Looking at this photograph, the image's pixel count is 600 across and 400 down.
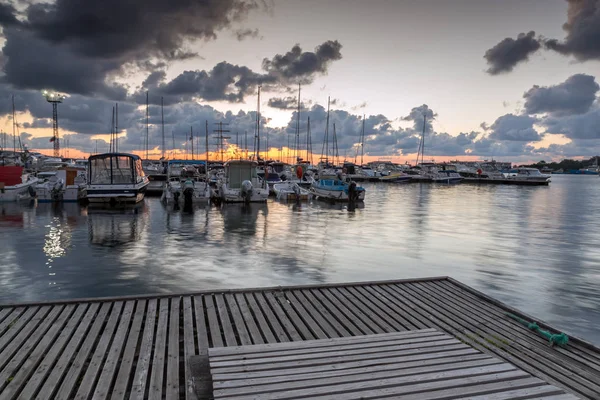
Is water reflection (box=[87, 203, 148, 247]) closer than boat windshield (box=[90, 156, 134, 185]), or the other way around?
water reflection (box=[87, 203, 148, 247])

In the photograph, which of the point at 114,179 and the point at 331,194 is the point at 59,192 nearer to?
the point at 114,179

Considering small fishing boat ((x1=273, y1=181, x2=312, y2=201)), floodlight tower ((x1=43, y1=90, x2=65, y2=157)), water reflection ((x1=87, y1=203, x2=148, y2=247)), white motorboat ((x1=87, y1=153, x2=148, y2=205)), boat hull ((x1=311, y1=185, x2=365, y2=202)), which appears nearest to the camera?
water reflection ((x1=87, y1=203, x2=148, y2=247))

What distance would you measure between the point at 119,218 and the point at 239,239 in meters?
10.4

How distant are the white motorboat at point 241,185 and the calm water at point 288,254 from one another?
19.6ft

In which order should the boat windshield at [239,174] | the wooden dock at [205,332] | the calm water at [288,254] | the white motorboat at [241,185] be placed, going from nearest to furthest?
the wooden dock at [205,332]
the calm water at [288,254]
the white motorboat at [241,185]
the boat windshield at [239,174]

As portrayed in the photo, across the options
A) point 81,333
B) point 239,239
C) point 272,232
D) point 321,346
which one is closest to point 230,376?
point 321,346

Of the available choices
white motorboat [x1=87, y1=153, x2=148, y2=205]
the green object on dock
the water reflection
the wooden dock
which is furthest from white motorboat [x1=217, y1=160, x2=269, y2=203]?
the green object on dock

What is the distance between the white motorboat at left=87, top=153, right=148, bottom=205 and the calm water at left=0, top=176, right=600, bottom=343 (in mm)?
2148

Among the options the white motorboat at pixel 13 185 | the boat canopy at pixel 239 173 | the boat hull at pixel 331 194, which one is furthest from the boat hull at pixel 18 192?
the boat hull at pixel 331 194

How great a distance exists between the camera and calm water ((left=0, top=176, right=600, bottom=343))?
11.6 meters

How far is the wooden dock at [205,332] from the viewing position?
15.6 feet

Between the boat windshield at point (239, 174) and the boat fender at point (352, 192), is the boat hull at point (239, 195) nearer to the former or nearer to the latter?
the boat windshield at point (239, 174)

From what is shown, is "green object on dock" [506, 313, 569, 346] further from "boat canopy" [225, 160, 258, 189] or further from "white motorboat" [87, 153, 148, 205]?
→ "boat canopy" [225, 160, 258, 189]

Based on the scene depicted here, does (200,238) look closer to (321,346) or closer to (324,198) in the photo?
(321,346)
